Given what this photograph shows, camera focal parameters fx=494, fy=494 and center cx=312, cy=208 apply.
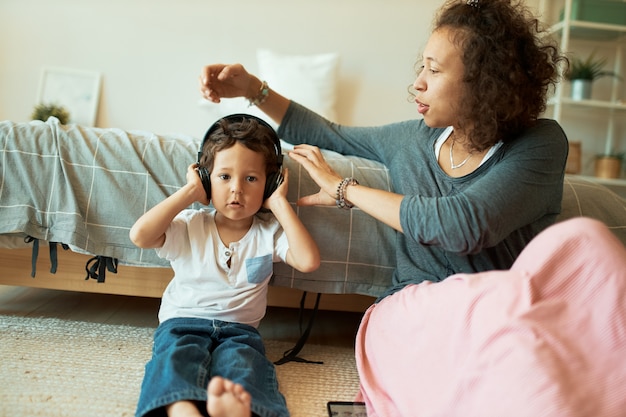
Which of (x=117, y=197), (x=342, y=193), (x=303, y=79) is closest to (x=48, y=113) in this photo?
(x=303, y=79)

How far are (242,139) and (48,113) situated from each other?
1557 millimetres

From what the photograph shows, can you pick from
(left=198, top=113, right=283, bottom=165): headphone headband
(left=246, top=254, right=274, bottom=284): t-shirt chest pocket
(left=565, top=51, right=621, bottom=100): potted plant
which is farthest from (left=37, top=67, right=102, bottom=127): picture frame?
(left=565, top=51, right=621, bottom=100): potted plant

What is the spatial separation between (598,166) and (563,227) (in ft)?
7.01

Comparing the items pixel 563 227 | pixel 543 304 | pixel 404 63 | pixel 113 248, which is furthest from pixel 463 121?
pixel 404 63

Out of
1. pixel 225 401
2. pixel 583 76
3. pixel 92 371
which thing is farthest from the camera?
pixel 583 76

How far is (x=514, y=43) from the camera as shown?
0.93 meters

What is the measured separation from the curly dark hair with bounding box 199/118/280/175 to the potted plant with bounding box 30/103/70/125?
1.45 metres

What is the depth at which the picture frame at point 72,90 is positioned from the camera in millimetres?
2318

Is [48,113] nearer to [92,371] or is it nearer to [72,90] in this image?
[72,90]

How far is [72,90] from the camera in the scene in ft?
7.63

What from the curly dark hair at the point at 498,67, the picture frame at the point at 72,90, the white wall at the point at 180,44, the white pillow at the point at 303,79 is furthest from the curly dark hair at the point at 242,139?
the picture frame at the point at 72,90

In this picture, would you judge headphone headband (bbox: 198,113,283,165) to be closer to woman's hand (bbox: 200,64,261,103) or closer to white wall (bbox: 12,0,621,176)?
woman's hand (bbox: 200,64,261,103)

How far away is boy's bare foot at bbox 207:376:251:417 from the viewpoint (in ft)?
2.34

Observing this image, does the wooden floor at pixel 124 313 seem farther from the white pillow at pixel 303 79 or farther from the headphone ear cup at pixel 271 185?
the white pillow at pixel 303 79
